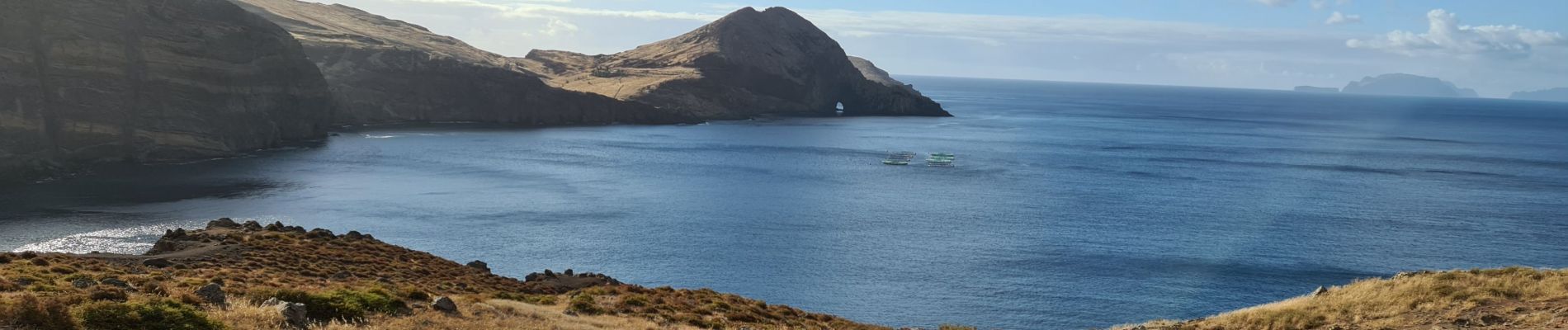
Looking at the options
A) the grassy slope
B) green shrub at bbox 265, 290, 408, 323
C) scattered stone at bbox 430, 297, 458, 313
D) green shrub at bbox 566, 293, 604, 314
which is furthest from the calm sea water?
green shrub at bbox 265, 290, 408, 323

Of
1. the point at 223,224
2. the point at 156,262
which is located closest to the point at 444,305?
the point at 156,262

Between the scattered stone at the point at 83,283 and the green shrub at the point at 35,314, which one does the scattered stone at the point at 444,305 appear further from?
the green shrub at the point at 35,314

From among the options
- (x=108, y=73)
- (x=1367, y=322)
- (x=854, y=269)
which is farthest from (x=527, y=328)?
(x=108, y=73)

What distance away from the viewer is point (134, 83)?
13000 cm

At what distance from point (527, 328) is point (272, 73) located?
14679 centimetres

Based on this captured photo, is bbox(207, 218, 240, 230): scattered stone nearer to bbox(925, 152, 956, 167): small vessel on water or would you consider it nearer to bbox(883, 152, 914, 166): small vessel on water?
bbox(883, 152, 914, 166): small vessel on water

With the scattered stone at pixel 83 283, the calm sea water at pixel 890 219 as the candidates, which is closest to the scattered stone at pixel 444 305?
the scattered stone at pixel 83 283

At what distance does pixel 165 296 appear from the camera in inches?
1191

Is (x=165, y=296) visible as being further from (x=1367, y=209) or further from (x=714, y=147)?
(x=714, y=147)

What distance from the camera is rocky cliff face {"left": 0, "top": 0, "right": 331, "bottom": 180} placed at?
384 ft

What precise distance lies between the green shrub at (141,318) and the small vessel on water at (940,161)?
442 feet

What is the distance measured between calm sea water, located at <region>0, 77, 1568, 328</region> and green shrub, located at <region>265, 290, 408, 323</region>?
36.1 m

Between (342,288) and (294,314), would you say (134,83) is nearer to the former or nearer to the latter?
(342,288)

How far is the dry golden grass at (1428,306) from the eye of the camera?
28.3m
